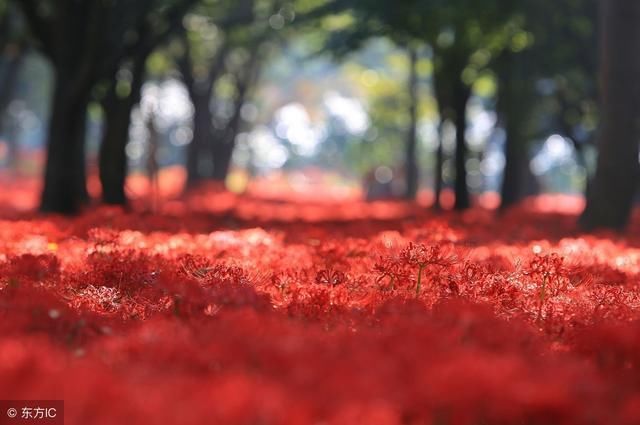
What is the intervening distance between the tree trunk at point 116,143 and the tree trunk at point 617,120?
32.5ft

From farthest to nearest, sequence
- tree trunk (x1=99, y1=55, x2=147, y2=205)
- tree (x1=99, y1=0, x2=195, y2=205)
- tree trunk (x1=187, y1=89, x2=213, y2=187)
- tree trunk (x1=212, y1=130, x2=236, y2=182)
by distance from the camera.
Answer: tree trunk (x1=212, y1=130, x2=236, y2=182) → tree trunk (x1=187, y1=89, x2=213, y2=187) → tree trunk (x1=99, y1=55, x2=147, y2=205) → tree (x1=99, y1=0, x2=195, y2=205)

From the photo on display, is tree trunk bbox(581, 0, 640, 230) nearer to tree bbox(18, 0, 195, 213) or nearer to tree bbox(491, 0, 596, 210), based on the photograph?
tree bbox(491, 0, 596, 210)

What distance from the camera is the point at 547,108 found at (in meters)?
29.5

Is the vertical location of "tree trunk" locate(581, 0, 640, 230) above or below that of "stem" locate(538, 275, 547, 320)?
above

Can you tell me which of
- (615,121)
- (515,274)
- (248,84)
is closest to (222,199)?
(248,84)

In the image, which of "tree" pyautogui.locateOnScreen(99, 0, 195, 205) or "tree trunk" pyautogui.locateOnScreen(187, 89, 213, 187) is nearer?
"tree" pyautogui.locateOnScreen(99, 0, 195, 205)

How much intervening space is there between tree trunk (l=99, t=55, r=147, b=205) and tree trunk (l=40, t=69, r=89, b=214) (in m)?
2.38

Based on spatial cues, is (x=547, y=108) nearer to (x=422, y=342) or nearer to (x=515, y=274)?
(x=515, y=274)

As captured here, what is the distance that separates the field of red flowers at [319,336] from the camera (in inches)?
134

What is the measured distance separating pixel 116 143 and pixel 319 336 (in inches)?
592

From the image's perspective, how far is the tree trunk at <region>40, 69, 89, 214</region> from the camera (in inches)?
615

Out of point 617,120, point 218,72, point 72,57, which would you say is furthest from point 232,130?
point 617,120

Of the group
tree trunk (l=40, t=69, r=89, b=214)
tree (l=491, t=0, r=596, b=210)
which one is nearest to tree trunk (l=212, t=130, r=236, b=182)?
tree (l=491, t=0, r=596, b=210)

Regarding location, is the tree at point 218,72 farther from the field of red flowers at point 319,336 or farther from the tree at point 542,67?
the field of red flowers at point 319,336
